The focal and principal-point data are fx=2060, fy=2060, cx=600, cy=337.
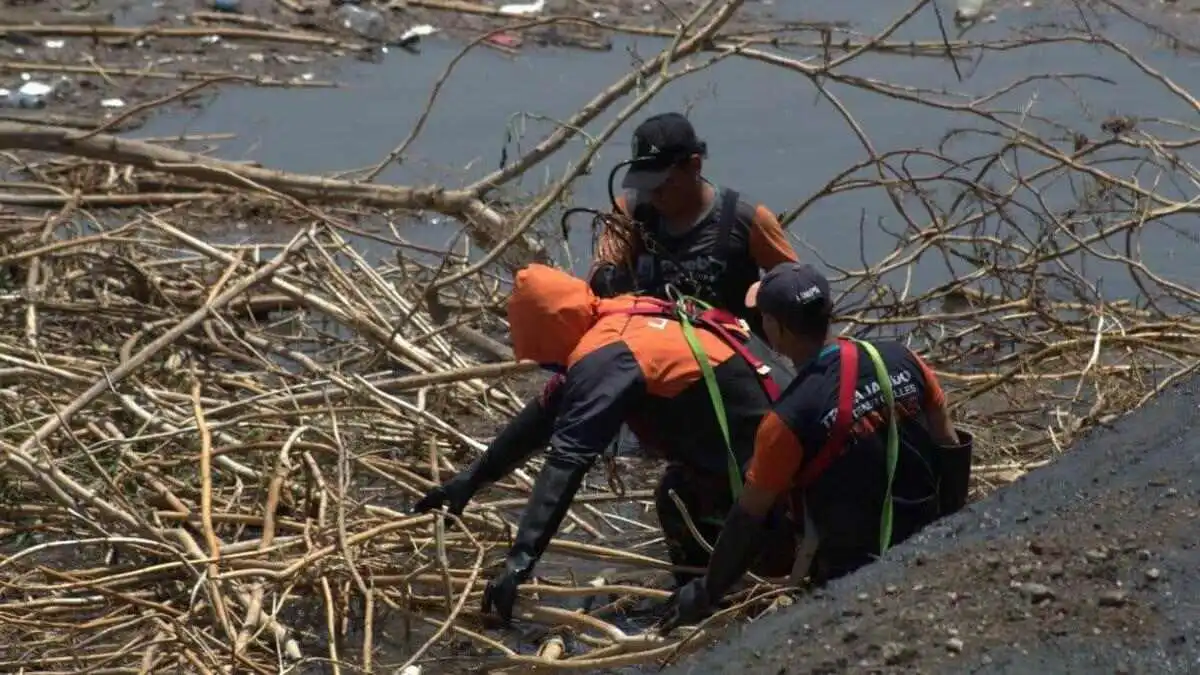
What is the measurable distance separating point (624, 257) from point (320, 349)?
8.93 ft

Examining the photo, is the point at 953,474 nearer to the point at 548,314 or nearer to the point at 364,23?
the point at 548,314

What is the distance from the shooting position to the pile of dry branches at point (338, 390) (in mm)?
5785

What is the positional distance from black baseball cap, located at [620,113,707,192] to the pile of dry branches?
0.99 m

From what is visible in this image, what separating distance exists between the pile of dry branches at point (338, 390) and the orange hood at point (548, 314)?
1.96 feet

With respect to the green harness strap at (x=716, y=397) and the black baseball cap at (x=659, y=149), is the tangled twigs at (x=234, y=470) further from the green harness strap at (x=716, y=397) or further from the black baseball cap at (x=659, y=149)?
the black baseball cap at (x=659, y=149)

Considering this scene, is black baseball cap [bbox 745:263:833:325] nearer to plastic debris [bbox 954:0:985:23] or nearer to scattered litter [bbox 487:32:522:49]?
plastic debris [bbox 954:0:985:23]

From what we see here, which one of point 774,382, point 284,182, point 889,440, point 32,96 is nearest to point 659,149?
point 774,382

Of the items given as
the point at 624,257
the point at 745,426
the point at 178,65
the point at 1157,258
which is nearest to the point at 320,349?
the point at 624,257

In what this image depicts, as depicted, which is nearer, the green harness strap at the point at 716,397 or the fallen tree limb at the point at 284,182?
the green harness strap at the point at 716,397

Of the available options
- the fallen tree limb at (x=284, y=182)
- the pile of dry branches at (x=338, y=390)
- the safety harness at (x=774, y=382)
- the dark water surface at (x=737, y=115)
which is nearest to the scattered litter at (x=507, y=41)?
the dark water surface at (x=737, y=115)

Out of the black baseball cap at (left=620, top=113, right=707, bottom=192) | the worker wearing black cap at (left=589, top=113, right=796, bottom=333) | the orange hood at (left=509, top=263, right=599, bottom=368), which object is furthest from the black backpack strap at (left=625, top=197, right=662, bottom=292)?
the orange hood at (left=509, top=263, right=599, bottom=368)

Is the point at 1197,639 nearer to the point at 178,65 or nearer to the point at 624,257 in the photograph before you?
the point at 624,257

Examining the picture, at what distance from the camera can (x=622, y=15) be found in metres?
13.9

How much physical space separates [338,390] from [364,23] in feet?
23.4
